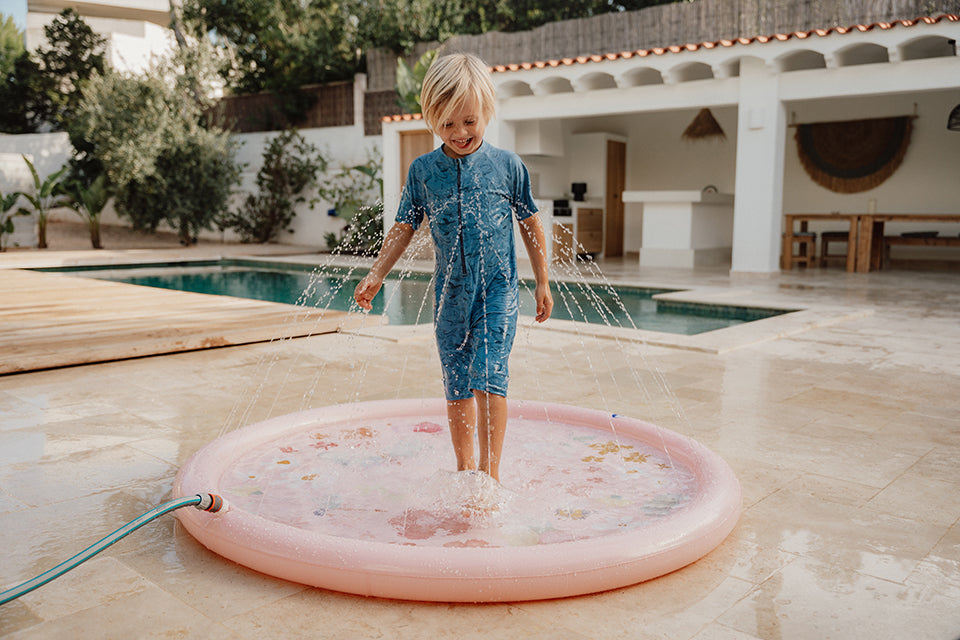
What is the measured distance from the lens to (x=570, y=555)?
6.59 ft

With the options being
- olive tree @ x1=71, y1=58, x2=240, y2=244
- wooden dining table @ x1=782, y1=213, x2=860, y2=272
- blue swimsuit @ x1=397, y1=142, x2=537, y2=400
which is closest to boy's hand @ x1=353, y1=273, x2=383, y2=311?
blue swimsuit @ x1=397, y1=142, x2=537, y2=400

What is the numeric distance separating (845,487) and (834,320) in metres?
4.56

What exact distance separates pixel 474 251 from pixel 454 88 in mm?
534

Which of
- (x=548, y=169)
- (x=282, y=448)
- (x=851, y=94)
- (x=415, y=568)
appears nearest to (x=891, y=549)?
(x=415, y=568)

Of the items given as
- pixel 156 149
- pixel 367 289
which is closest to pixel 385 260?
pixel 367 289

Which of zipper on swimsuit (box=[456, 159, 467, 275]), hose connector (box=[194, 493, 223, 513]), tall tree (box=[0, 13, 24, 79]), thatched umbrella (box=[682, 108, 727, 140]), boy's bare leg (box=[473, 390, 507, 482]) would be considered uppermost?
tall tree (box=[0, 13, 24, 79])

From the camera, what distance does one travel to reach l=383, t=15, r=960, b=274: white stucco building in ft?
34.1

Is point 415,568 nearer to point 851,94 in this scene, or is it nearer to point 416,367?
point 416,367

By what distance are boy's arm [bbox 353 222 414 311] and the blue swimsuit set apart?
10 cm

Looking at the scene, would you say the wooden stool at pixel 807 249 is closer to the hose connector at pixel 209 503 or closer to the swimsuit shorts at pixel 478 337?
the swimsuit shorts at pixel 478 337

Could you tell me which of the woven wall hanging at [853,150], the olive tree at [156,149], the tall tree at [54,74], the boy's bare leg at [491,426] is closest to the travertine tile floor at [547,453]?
the boy's bare leg at [491,426]

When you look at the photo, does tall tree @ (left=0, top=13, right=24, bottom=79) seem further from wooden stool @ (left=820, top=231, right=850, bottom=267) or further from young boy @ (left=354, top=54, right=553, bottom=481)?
young boy @ (left=354, top=54, right=553, bottom=481)

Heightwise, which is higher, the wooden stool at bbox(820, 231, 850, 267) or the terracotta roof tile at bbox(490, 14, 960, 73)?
the terracotta roof tile at bbox(490, 14, 960, 73)

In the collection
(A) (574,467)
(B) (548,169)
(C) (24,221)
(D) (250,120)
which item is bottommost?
(A) (574,467)
